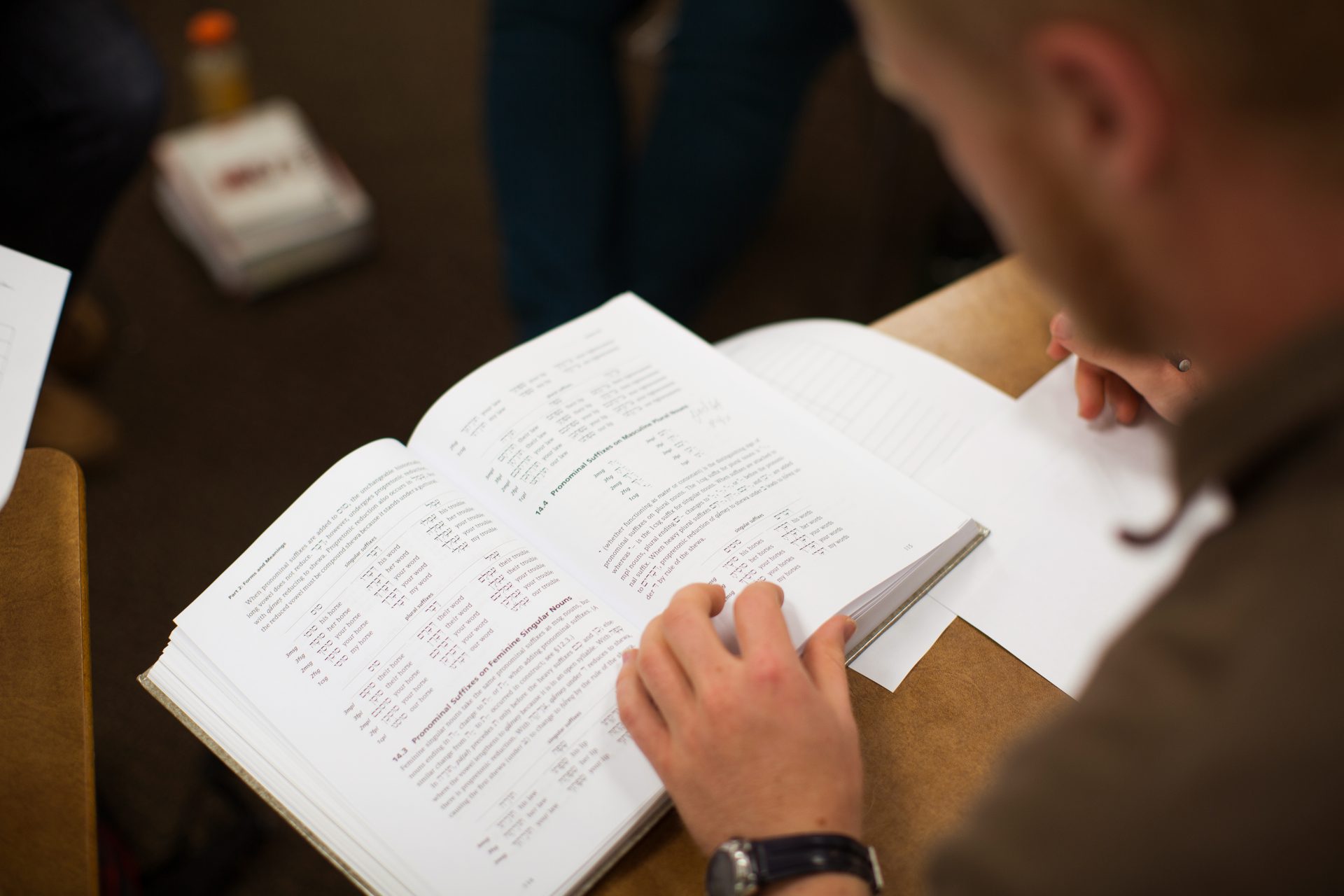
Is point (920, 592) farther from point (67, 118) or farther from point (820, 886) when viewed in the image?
point (67, 118)

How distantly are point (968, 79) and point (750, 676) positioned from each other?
1.04 ft

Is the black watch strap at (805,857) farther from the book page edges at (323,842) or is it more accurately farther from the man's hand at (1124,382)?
the man's hand at (1124,382)

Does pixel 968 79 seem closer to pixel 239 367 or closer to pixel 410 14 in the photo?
pixel 239 367

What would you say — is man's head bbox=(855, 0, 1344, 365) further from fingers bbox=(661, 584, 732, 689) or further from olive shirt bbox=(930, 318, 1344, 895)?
fingers bbox=(661, 584, 732, 689)

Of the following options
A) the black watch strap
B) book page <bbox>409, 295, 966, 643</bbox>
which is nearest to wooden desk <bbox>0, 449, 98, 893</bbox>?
book page <bbox>409, 295, 966, 643</bbox>

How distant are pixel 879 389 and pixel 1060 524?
17cm

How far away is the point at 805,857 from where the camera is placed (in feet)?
1.57

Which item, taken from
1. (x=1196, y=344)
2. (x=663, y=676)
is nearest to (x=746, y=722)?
(x=663, y=676)

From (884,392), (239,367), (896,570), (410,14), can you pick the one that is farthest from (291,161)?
(896,570)

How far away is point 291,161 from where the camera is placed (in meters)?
1.72

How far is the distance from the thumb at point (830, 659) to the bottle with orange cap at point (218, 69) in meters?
1.68

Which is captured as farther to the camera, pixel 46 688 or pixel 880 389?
pixel 880 389

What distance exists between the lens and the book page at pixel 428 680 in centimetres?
51

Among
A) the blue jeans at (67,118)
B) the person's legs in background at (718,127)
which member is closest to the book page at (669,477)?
the person's legs in background at (718,127)
